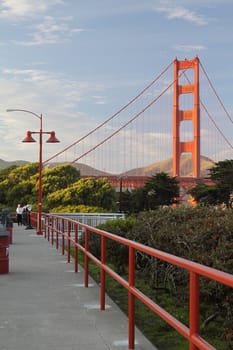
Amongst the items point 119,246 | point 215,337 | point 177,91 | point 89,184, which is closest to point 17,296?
point 215,337

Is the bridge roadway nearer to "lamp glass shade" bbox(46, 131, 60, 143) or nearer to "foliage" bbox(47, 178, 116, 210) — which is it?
"lamp glass shade" bbox(46, 131, 60, 143)

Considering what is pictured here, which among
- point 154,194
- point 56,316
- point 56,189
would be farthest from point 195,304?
point 154,194

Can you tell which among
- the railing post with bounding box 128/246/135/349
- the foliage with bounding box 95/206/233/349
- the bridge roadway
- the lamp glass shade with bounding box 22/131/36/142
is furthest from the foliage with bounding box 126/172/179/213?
the railing post with bounding box 128/246/135/349

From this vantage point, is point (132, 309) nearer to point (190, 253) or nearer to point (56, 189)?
point (190, 253)

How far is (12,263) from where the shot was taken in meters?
13.2

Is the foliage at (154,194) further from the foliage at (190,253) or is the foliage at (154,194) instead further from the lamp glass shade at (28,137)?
the foliage at (190,253)

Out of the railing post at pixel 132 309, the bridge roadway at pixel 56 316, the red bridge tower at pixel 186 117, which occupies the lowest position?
the bridge roadway at pixel 56 316

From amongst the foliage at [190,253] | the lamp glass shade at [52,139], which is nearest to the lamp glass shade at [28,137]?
the lamp glass shade at [52,139]

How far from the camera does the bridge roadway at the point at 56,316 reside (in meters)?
5.75

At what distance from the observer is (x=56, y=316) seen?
7.12 metres

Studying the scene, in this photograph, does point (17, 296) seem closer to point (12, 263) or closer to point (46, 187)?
point (12, 263)

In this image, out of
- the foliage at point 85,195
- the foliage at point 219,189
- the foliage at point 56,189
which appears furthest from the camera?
the foliage at point 56,189

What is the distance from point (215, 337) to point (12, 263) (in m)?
7.27

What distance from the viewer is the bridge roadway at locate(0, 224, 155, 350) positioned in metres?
5.75
